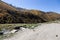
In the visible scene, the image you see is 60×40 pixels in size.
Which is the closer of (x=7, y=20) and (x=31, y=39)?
(x=31, y=39)

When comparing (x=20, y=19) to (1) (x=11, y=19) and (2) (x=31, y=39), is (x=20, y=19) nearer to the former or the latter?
(1) (x=11, y=19)

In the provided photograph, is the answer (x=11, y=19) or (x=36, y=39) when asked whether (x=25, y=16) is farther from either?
(x=36, y=39)

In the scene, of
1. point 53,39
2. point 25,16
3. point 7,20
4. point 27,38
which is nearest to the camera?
point 53,39

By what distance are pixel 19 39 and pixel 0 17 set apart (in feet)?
89.5

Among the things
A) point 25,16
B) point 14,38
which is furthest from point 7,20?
point 14,38

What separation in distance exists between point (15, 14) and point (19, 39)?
3106cm

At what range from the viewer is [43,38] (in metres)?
11.4

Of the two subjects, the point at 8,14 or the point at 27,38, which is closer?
the point at 27,38

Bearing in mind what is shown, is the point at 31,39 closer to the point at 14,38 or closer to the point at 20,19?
the point at 14,38

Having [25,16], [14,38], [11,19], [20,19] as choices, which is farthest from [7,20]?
[14,38]

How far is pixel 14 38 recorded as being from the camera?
39.5 ft

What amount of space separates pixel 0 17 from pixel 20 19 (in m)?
5.15

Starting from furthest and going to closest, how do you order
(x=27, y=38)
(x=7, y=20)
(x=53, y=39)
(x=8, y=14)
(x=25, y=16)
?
(x=25, y=16)
(x=8, y=14)
(x=7, y=20)
(x=27, y=38)
(x=53, y=39)

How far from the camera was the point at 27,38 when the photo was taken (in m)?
11.6
